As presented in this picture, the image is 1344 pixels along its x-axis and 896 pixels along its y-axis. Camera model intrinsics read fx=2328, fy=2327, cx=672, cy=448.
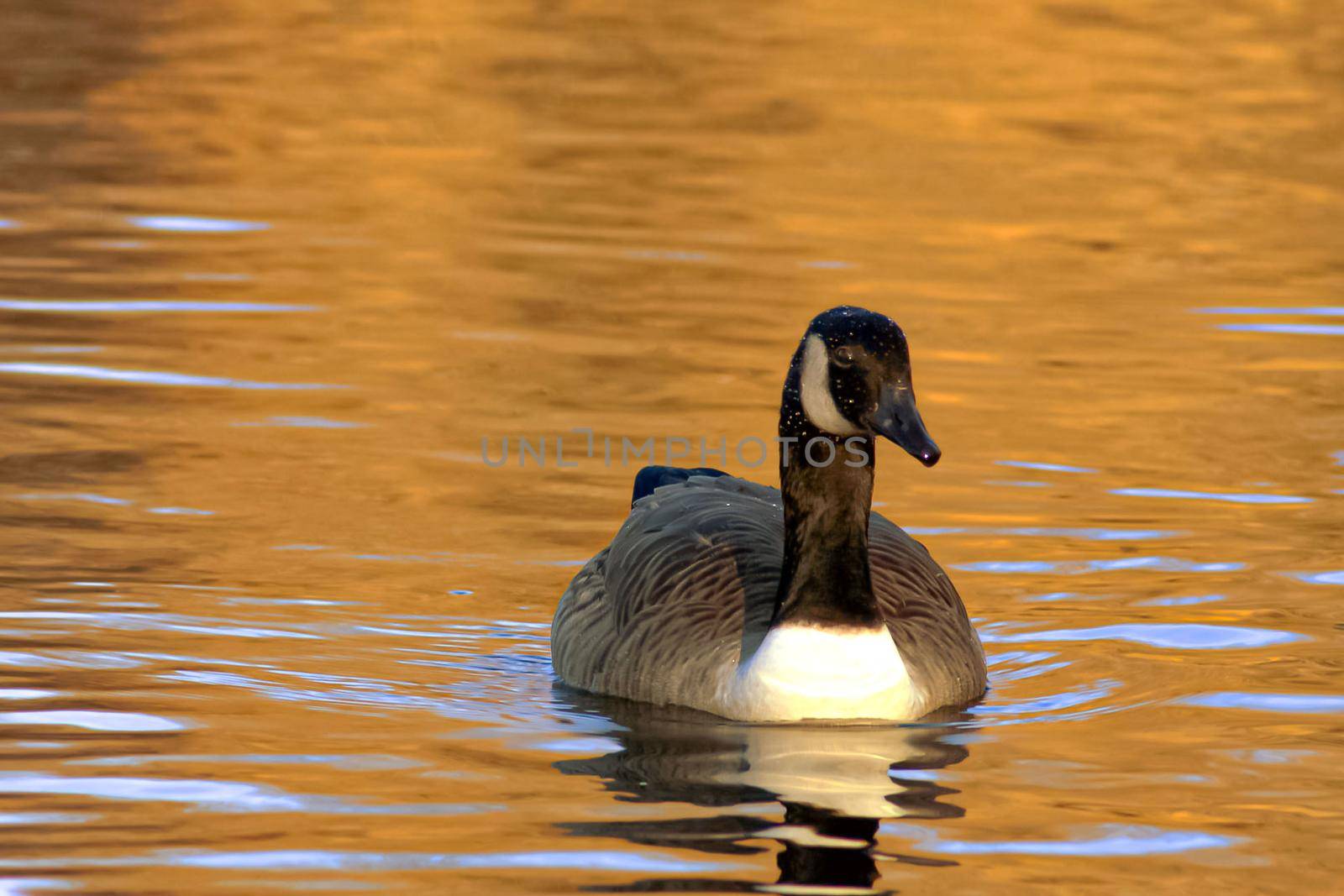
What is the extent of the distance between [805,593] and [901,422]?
0.89m

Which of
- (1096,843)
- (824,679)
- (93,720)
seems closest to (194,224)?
(93,720)

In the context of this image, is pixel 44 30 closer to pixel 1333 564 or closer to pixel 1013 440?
pixel 1013 440

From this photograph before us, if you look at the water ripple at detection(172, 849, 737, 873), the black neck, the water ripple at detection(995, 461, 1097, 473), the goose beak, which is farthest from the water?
the goose beak

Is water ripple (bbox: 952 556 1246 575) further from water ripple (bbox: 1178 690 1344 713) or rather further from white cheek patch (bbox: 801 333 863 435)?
white cheek patch (bbox: 801 333 863 435)

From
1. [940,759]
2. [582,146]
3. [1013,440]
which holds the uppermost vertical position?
[582,146]

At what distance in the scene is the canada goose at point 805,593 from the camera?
30.0ft

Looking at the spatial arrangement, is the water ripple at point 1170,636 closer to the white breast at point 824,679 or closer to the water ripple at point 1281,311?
the white breast at point 824,679

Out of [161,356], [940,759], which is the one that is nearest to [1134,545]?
[940,759]

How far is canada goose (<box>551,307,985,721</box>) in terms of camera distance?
30.0ft

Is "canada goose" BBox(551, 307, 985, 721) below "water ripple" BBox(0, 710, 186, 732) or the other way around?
Answer: the other way around

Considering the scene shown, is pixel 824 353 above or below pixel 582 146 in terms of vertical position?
below

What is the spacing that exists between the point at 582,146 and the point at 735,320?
855cm

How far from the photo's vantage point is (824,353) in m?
9.15

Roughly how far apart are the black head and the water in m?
1.25
